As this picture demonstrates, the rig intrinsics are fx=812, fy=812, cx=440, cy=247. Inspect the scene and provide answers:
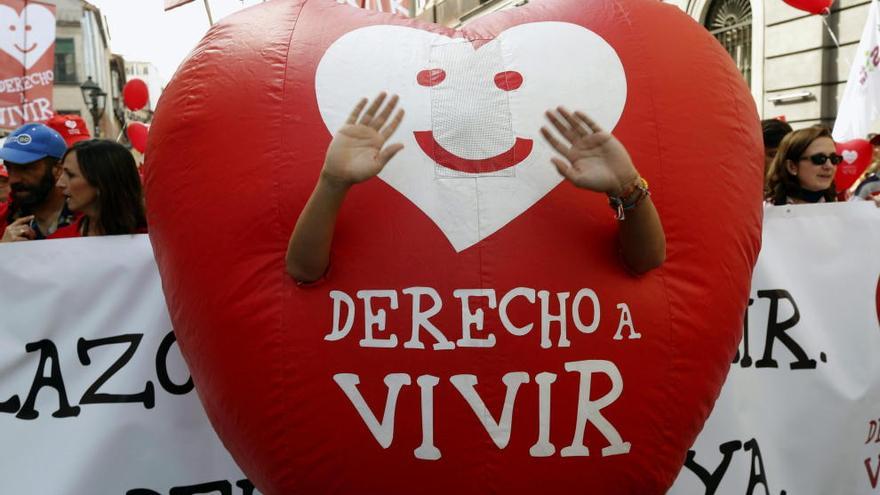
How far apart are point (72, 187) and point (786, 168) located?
2.87 meters

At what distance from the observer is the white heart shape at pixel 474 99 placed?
6.06 feet

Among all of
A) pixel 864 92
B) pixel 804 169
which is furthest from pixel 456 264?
pixel 864 92

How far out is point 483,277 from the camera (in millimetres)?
1800

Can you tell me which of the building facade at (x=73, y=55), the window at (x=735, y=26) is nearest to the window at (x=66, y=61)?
the building facade at (x=73, y=55)

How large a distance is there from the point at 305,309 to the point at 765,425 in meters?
1.83

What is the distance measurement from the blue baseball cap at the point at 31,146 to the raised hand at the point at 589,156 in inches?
104

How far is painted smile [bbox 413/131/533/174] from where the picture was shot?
1.86 meters

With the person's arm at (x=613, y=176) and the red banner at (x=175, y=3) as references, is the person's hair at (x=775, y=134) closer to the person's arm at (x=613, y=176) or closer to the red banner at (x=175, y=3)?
the person's arm at (x=613, y=176)

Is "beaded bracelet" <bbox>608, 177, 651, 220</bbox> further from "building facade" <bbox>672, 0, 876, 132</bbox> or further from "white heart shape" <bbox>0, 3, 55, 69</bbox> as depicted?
"building facade" <bbox>672, 0, 876, 132</bbox>

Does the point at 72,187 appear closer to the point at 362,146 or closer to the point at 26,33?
the point at 362,146

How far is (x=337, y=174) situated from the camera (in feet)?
5.58

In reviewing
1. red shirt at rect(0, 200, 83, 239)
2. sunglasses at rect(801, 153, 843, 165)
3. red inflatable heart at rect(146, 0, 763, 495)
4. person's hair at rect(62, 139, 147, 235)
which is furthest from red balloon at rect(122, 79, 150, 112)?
red inflatable heart at rect(146, 0, 763, 495)

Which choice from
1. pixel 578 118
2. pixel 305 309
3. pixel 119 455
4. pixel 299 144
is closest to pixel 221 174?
pixel 299 144

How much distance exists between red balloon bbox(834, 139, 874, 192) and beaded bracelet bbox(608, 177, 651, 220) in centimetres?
428
